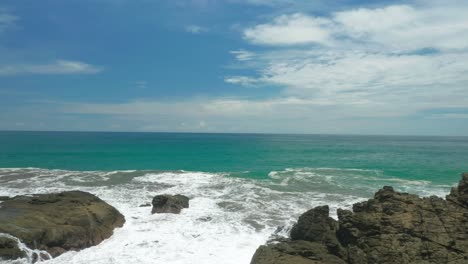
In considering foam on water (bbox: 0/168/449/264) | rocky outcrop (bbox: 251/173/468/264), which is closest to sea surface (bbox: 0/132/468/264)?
foam on water (bbox: 0/168/449/264)

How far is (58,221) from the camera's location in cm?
1662

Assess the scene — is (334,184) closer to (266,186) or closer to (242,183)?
(266,186)

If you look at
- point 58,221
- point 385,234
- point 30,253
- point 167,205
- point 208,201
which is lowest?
point 208,201

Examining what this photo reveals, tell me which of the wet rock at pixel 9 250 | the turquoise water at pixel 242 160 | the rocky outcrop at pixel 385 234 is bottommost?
the turquoise water at pixel 242 160

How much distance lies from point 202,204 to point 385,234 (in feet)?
49.5

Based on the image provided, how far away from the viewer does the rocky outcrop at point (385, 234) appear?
Answer: 11805 millimetres

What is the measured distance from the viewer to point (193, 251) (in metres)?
15.3

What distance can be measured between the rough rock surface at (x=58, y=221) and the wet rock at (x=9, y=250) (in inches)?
1.6

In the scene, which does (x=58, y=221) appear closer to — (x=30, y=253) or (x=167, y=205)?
(x=30, y=253)

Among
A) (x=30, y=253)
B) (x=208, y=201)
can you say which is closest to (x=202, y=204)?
(x=208, y=201)

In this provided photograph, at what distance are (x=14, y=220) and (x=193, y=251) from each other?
28.9ft

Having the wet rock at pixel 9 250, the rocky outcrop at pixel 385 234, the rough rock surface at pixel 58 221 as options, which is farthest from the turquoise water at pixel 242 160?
the wet rock at pixel 9 250

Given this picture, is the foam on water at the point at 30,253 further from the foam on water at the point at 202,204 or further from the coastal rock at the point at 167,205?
the coastal rock at the point at 167,205

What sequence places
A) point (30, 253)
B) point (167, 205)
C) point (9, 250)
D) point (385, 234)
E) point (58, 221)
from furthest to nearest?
point (167, 205)
point (58, 221)
point (30, 253)
point (9, 250)
point (385, 234)
